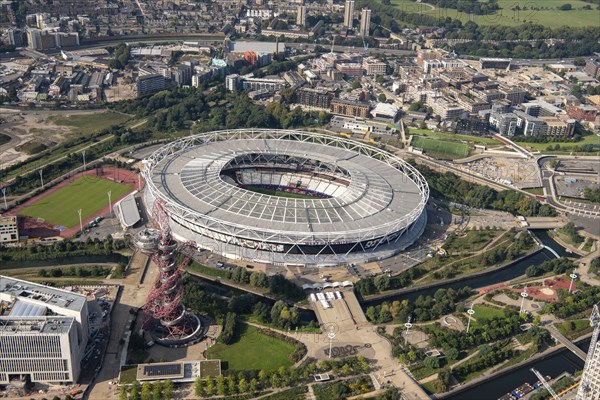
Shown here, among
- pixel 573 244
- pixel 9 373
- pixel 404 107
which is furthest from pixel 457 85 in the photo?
pixel 9 373

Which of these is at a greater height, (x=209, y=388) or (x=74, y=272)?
(x=74, y=272)

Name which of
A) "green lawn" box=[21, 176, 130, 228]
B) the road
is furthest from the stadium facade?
"green lawn" box=[21, 176, 130, 228]

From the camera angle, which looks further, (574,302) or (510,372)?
(574,302)

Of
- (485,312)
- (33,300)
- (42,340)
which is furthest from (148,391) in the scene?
(485,312)

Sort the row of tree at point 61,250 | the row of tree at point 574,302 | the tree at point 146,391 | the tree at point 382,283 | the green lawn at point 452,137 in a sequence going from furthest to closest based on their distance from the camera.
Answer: the green lawn at point 452,137 < the row of tree at point 61,250 < the tree at point 382,283 < the row of tree at point 574,302 < the tree at point 146,391

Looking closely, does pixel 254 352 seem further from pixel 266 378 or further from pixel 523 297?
pixel 523 297

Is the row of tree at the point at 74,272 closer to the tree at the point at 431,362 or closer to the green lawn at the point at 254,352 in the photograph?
the green lawn at the point at 254,352

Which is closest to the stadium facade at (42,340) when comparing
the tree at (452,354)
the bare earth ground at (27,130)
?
the tree at (452,354)
